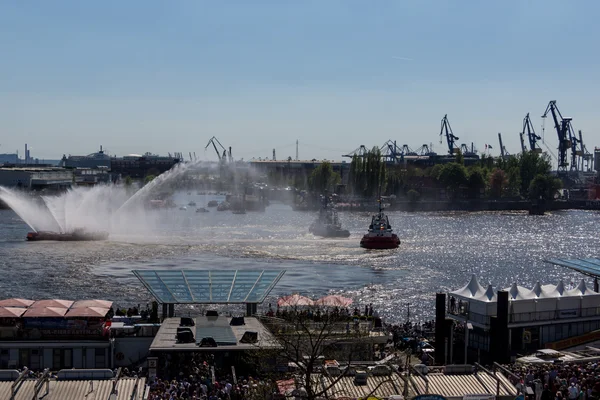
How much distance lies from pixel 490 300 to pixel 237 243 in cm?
5335

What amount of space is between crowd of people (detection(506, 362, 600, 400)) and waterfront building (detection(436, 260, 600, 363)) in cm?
397

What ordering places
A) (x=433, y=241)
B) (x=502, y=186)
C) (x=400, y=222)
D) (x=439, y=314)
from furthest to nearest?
(x=502, y=186)
(x=400, y=222)
(x=433, y=241)
(x=439, y=314)

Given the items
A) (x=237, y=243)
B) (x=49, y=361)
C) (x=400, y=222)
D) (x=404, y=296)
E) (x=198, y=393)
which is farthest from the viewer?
(x=400, y=222)

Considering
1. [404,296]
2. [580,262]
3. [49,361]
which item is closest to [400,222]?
[404,296]

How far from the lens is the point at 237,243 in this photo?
83688mm

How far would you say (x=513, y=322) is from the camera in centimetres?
3116

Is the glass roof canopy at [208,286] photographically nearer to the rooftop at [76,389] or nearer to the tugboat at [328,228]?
the rooftop at [76,389]

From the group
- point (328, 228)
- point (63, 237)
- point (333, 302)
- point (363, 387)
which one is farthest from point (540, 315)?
point (328, 228)

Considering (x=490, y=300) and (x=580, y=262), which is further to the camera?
(x=580, y=262)

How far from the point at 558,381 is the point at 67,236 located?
65955 mm

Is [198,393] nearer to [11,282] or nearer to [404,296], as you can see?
[404,296]

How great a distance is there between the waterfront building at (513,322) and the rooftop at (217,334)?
20.4ft

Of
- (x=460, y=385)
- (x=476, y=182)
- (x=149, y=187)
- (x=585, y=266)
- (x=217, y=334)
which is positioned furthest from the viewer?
(x=476, y=182)

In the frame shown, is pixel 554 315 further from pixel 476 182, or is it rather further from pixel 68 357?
pixel 476 182
